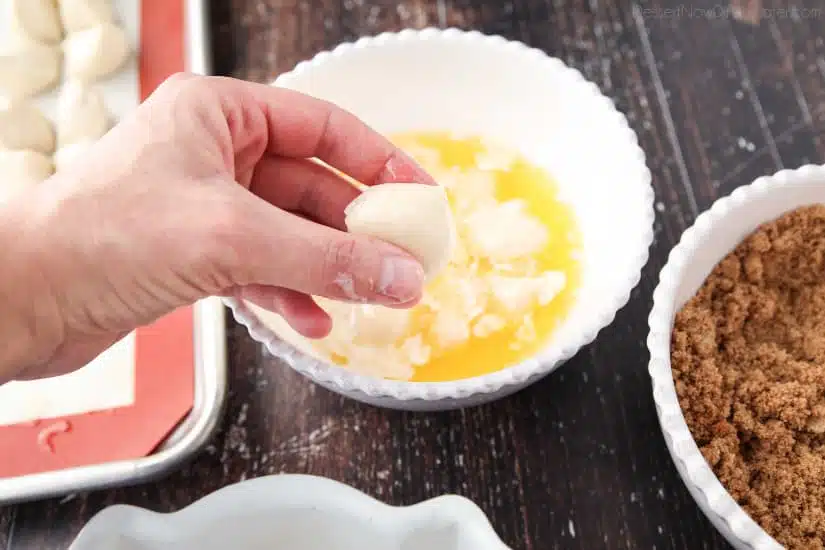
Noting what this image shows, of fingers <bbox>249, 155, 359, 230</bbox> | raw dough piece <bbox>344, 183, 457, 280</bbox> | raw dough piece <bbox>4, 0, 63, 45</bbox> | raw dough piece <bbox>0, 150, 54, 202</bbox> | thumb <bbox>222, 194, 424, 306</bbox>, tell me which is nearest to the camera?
thumb <bbox>222, 194, 424, 306</bbox>

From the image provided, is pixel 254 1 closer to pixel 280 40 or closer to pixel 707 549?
pixel 280 40

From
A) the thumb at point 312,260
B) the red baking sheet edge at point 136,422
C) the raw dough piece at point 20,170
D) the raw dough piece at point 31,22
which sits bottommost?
the red baking sheet edge at point 136,422

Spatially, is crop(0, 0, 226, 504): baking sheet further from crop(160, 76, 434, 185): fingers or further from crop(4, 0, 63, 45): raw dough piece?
crop(4, 0, 63, 45): raw dough piece

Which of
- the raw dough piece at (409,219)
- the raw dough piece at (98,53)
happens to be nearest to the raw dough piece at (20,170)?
the raw dough piece at (98,53)

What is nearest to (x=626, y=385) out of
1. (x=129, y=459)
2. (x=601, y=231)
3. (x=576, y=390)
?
(x=576, y=390)

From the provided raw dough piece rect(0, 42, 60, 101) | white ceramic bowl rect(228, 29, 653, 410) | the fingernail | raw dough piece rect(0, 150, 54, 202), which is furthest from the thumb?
raw dough piece rect(0, 42, 60, 101)

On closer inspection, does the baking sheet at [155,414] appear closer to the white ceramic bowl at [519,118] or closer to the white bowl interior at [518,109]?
the white ceramic bowl at [519,118]

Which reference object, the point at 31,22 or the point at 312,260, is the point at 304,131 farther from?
the point at 31,22
